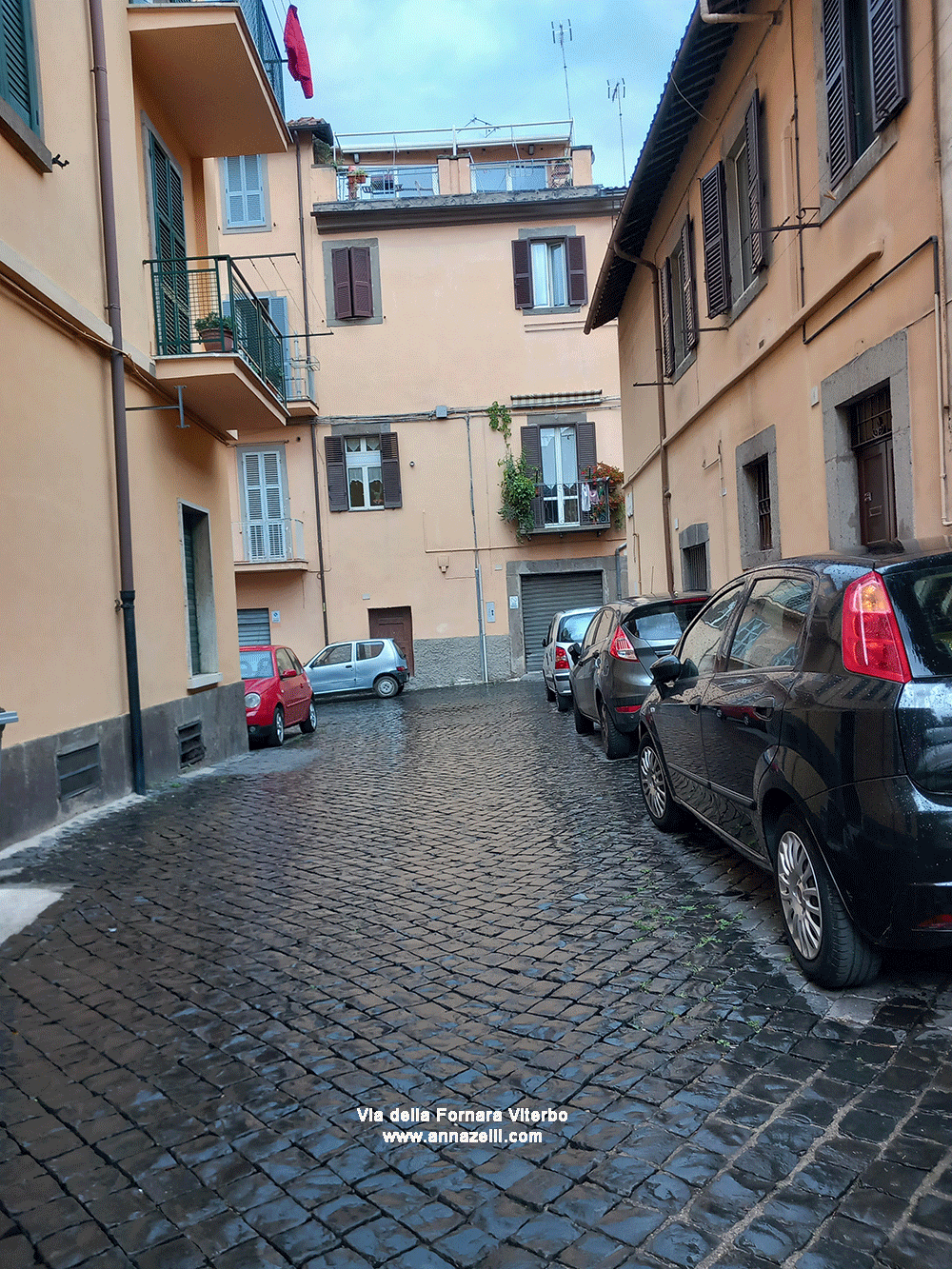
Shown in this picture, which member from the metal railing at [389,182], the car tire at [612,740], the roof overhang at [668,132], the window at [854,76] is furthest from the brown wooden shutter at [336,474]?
the window at [854,76]

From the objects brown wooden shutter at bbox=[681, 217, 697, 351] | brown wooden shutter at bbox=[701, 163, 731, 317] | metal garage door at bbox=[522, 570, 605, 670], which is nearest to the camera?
brown wooden shutter at bbox=[701, 163, 731, 317]

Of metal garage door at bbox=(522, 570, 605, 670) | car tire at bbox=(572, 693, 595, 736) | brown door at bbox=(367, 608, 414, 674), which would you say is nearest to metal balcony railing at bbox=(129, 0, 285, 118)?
car tire at bbox=(572, 693, 595, 736)

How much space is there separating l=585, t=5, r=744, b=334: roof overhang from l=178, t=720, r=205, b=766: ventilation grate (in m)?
8.66

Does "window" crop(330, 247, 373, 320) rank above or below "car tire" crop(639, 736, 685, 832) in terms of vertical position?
above

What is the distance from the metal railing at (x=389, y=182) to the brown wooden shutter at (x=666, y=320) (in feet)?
42.7

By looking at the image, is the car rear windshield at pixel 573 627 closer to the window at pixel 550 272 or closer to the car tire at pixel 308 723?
the car tire at pixel 308 723

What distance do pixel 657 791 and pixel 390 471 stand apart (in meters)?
20.2

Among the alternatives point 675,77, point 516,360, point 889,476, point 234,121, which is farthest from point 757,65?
point 516,360

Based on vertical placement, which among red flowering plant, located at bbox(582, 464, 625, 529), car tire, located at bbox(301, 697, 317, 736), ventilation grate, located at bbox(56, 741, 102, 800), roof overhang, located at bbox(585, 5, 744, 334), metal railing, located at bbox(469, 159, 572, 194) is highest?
metal railing, located at bbox(469, 159, 572, 194)

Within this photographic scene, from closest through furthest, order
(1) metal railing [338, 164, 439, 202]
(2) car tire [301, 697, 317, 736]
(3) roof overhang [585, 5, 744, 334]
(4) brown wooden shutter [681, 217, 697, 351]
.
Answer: (3) roof overhang [585, 5, 744, 334] < (4) brown wooden shutter [681, 217, 697, 351] < (2) car tire [301, 697, 317, 736] < (1) metal railing [338, 164, 439, 202]

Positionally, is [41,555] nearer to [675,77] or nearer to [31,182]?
[31,182]

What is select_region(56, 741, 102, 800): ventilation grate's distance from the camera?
26.6 ft

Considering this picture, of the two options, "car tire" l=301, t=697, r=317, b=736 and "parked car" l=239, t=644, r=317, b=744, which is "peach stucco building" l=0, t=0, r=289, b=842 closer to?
"parked car" l=239, t=644, r=317, b=744

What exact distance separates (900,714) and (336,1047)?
218 centimetres
